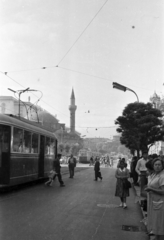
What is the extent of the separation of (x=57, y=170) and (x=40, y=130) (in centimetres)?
242

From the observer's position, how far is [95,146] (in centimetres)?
16100

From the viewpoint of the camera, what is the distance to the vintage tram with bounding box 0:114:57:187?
13148mm

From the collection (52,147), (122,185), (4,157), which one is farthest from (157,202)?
(52,147)

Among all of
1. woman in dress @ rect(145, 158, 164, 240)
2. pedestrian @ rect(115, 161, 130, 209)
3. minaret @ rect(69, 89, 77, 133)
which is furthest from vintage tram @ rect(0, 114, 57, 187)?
minaret @ rect(69, 89, 77, 133)

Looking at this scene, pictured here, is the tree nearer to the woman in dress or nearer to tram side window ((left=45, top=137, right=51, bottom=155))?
tram side window ((left=45, top=137, right=51, bottom=155))

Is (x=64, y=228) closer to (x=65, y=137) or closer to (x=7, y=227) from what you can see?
(x=7, y=227)

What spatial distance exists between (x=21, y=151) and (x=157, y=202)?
33.6 ft

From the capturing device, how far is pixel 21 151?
1462 cm

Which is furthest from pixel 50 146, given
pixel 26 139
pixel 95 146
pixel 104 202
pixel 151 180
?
pixel 95 146

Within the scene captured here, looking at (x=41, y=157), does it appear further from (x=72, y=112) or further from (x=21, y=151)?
(x=72, y=112)

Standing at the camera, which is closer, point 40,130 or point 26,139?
point 26,139

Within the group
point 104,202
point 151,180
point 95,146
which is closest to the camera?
point 151,180

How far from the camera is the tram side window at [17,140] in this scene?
13852 mm

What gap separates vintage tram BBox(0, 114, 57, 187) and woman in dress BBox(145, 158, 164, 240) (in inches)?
348
